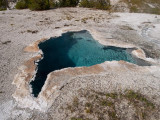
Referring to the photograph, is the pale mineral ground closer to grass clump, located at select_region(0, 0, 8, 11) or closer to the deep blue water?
the deep blue water

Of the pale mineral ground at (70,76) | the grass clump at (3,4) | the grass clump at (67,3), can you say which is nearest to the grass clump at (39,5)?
the grass clump at (67,3)

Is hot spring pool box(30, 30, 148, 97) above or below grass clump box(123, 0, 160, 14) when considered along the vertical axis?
below

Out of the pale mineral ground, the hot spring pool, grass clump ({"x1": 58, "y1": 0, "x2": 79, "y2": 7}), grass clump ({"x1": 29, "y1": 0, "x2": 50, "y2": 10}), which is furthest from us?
grass clump ({"x1": 58, "y1": 0, "x2": 79, "y2": 7})

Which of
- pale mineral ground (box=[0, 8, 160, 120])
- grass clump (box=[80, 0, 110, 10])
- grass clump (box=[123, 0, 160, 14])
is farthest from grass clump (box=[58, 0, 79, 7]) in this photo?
grass clump (box=[123, 0, 160, 14])

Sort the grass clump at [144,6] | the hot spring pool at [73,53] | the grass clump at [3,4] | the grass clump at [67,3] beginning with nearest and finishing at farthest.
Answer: the hot spring pool at [73,53]
the grass clump at [144,6]
the grass clump at [67,3]
the grass clump at [3,4]

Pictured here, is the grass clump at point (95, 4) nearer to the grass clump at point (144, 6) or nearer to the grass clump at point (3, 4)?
the grass clump at point (144, 6)

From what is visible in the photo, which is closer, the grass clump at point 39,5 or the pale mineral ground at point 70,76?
the pale mineral ground at point 70,76

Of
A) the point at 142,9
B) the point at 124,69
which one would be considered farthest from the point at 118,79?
the point at 142,9

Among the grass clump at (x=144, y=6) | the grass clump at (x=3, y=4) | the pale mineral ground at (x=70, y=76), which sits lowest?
the pale mineral ground at (x=70, y=76)

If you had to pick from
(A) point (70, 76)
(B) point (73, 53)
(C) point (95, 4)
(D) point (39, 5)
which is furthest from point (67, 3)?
(A) point (70, 76)
